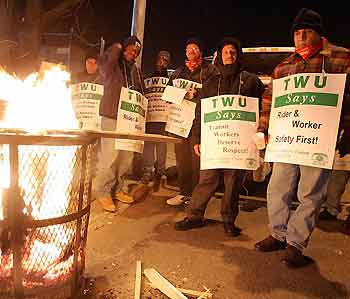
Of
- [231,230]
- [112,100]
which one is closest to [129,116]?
[112,100]

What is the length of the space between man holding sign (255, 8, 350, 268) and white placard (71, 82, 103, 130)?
9.61 ft

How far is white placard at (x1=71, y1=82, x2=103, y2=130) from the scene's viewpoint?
19.1 ft

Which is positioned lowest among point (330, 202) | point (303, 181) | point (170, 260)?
point (170, 260)

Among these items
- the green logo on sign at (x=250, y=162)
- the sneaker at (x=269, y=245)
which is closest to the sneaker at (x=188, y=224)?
the sneaker at (x=269, y=245)

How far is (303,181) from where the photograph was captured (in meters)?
3.57

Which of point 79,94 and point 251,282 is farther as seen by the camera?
point 79,94

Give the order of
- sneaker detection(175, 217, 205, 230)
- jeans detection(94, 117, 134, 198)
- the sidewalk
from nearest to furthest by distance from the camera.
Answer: the sidewalk
sneaker detection(175, 217, 205, 230)
jeans detection(94, 117, 134, 198)

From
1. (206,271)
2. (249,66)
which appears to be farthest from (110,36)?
(206,271)

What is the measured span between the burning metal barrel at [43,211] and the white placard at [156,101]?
3187 millimetres

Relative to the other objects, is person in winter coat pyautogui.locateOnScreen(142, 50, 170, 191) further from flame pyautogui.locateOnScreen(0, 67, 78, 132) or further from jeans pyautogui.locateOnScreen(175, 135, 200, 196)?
flame pyautogui.locateOnScreen(0, 67, 78, 132)

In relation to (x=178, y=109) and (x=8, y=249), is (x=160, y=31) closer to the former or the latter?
(x=178, y=109)

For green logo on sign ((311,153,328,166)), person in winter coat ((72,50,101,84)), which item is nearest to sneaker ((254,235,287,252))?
green logo on sign ((311,153,328,166))

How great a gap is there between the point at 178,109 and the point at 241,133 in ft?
4.40

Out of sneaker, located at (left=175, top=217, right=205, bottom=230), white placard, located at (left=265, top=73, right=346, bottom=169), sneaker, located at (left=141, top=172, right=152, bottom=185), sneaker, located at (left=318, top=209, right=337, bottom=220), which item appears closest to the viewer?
white placard, located at (left=265, top=73, right=346, bottom=169)
